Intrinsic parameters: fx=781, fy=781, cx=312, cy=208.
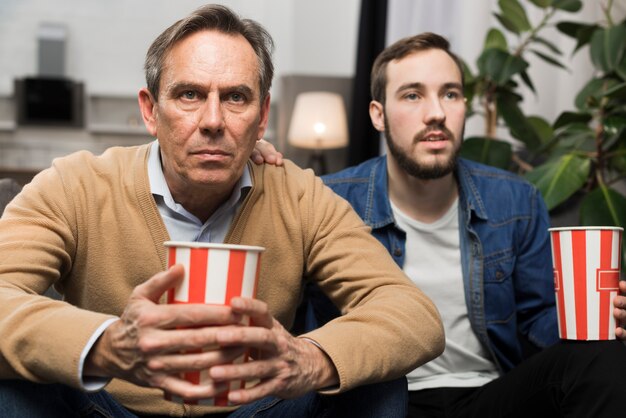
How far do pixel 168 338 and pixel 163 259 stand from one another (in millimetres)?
452

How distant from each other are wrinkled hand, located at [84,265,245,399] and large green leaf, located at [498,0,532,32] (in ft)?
6.89

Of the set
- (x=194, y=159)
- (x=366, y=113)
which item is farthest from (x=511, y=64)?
(x=366, y=113)

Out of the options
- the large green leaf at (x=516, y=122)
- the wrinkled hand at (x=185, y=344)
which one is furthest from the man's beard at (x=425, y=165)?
the wrinkled hand at (x=185, y=344)

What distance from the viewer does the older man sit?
105cm

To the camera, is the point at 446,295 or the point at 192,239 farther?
the point at 446,295

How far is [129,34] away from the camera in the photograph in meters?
5.39

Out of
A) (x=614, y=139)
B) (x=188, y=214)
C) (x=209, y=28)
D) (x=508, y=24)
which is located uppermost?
(x=508, y=24)

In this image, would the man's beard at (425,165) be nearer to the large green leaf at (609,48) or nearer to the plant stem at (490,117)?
the large green leaf at (609,48)

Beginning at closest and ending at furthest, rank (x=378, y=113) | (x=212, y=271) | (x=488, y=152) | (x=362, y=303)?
(x=212, y=271)
(x=362, y=303)
(x=378, y=113)
(x=488, y=152)

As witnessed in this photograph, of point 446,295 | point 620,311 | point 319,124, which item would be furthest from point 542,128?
point 319,124

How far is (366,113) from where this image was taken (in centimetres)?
496

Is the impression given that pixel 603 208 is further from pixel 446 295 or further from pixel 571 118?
pixel 446 295

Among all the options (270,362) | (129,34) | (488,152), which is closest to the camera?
(270,362)

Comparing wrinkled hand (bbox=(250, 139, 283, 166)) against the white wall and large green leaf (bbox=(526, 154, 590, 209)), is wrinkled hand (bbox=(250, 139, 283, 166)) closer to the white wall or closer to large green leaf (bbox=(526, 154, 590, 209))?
large green leaf (bbox=(526, 154, 590, 209))
